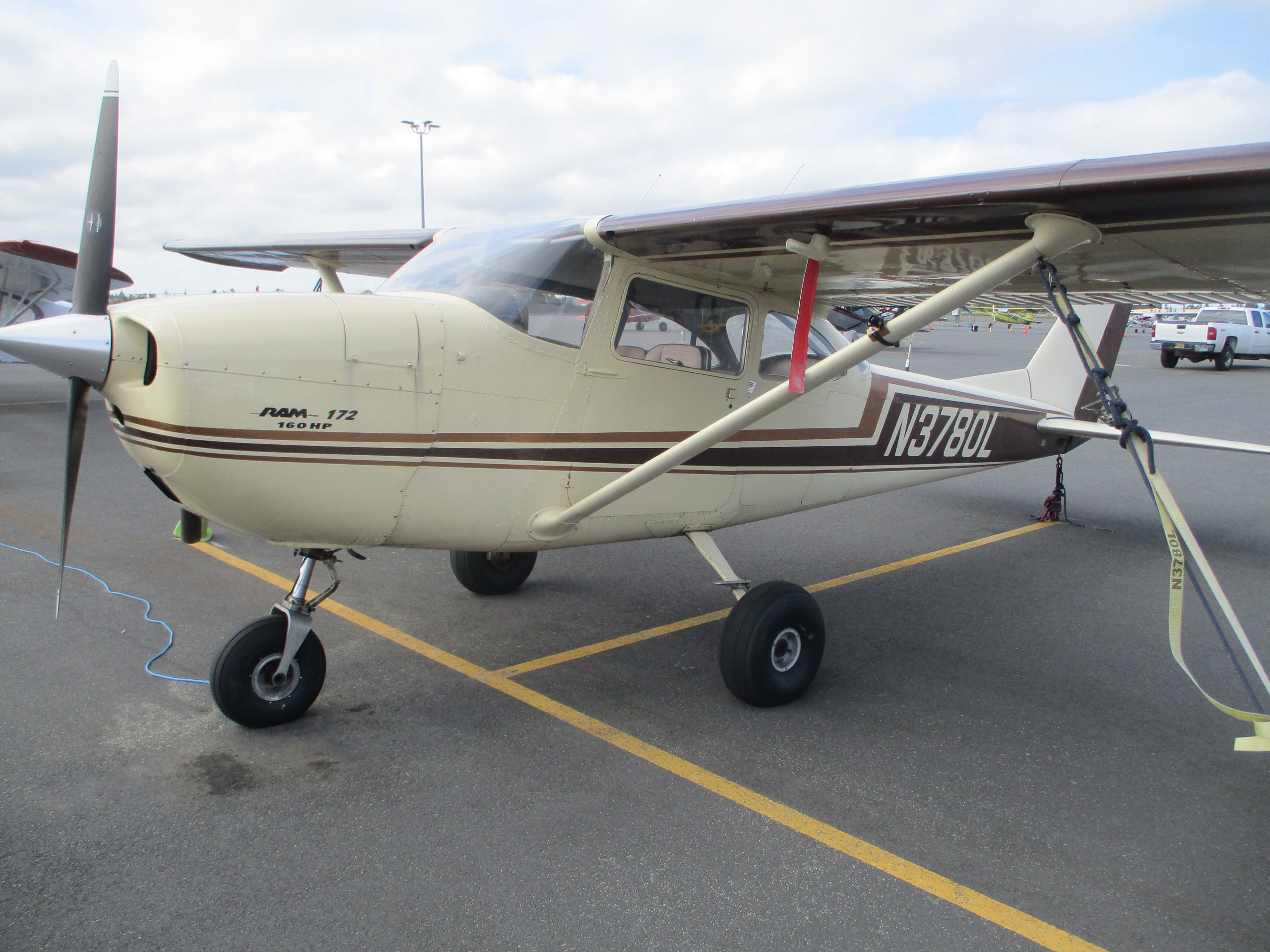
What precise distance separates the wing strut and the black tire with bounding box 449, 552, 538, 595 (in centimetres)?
158

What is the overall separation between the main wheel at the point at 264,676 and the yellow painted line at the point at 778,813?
81cm

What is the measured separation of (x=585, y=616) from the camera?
17.1 feet

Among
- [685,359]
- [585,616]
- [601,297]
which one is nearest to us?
[601,297]

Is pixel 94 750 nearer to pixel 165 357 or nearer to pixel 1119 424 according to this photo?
pixel 165 357

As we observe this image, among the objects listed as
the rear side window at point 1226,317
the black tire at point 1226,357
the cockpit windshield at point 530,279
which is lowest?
the cockpit windshield at point 530,279

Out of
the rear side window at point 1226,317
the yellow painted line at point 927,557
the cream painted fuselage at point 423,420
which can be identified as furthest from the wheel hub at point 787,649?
the rear side window at point 1226,317

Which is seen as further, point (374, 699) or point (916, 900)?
point (374, 699)

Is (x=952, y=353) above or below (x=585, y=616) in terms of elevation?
above

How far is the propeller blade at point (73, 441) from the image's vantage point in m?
3.01

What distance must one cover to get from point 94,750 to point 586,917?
228 cm

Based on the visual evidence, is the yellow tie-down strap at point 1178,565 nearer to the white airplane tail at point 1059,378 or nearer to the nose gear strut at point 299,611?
the nose gear strut at point 299,611

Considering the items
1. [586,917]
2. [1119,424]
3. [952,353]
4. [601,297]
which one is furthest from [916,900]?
[952,353]

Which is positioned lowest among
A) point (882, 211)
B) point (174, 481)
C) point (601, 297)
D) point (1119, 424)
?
point (174, 481)

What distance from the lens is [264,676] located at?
363 centimetres
